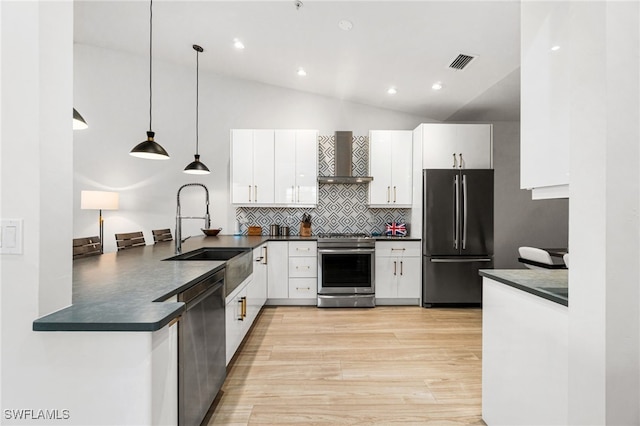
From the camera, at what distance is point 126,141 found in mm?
4285

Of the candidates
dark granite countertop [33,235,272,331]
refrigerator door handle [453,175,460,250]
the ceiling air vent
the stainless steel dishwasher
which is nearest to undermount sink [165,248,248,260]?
dark granite countertop [33,235,272,331]

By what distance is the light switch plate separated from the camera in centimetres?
89

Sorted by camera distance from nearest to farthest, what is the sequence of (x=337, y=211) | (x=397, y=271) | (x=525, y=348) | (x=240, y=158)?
(x=525, y=348)
(x=397, y=271)
(x=240, y=158)
(x=337, y=211)

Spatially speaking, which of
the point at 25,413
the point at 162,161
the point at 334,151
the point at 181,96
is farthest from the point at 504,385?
the point at 181,96

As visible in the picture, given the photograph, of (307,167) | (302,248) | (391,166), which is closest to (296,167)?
(307,167)

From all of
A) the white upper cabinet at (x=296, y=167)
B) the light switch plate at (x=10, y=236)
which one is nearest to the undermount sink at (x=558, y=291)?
the light switch plate at (x=10, y=236)

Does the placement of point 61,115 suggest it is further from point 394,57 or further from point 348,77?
point 348,77

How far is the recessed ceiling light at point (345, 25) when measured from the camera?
8.77ft

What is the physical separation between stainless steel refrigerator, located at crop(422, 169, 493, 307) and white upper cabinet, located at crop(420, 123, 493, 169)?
13 cm

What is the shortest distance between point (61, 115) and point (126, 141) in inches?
155

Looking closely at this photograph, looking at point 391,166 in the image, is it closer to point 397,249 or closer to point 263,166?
point 397,249

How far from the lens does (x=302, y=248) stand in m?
3.84

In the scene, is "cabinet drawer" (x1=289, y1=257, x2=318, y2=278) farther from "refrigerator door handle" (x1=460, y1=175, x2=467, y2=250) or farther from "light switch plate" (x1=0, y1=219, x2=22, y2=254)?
"light switch plate" (x1=0, y1=219, x2=22, y2=254)

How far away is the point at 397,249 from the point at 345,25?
8.78 ft
